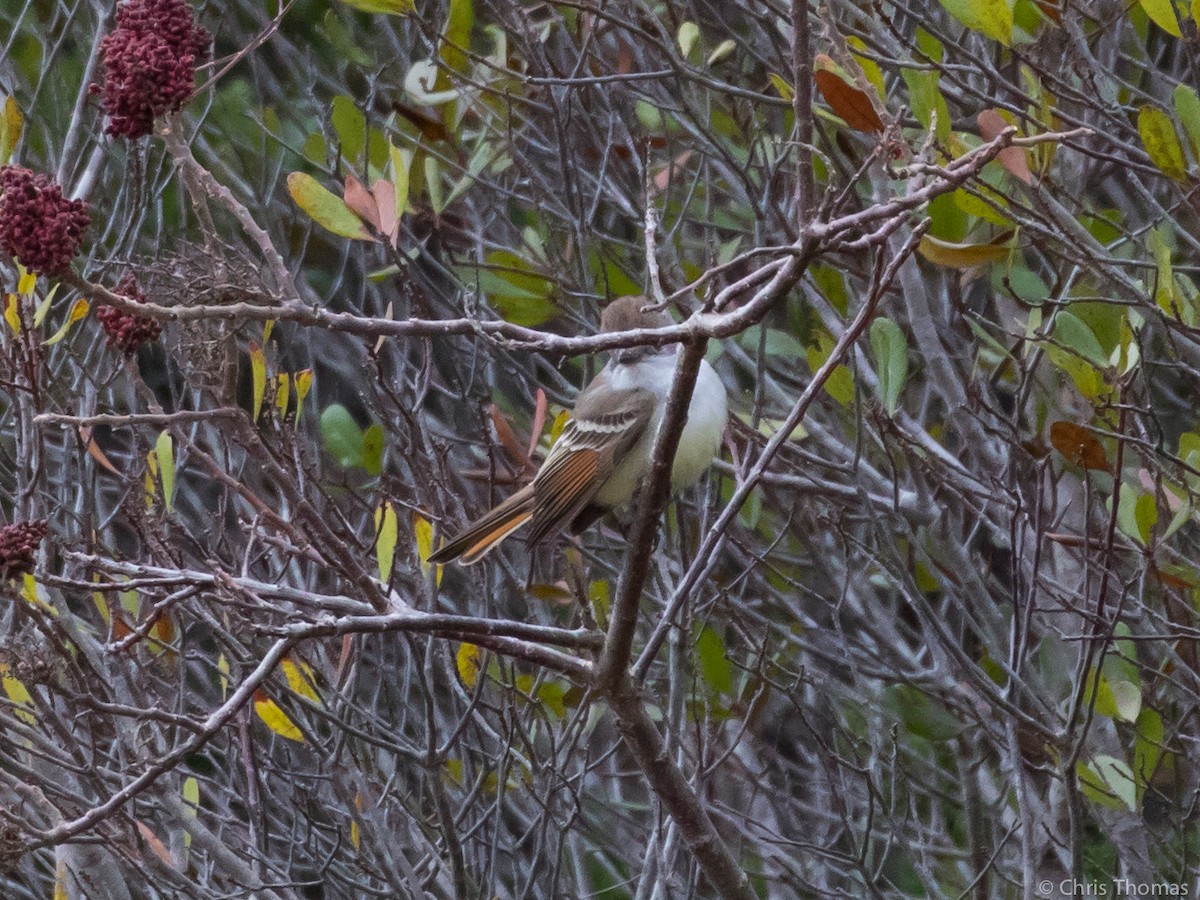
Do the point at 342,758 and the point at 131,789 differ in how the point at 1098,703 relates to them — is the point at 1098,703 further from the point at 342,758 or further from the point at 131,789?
the point at 131,789

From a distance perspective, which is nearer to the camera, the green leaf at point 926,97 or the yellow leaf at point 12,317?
the green leaf at point 926,97

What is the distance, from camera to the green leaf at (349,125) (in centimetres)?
454

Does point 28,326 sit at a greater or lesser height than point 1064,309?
greater

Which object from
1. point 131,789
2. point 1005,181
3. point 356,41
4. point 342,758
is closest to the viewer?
point 131,789

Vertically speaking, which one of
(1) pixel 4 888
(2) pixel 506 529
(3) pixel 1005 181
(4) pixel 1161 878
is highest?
(3) pixel 1005 181

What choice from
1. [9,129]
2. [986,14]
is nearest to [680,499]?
[986,14]

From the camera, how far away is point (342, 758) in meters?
3.95

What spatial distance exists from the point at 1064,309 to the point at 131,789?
2740 millimetres

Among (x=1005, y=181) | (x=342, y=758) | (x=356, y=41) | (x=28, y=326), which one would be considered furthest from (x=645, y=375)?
(x=356, y=41)

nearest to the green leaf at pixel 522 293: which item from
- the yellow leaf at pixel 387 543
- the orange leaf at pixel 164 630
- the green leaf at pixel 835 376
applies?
the green leaf at pixel 835 376

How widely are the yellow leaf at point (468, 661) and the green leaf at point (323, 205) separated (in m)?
1.33

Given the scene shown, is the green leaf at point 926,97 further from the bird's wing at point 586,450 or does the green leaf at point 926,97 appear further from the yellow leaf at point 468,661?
the yellow leaf at point 468,661

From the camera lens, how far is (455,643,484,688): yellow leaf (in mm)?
4312

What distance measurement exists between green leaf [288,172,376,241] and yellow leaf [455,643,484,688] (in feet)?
4.35
